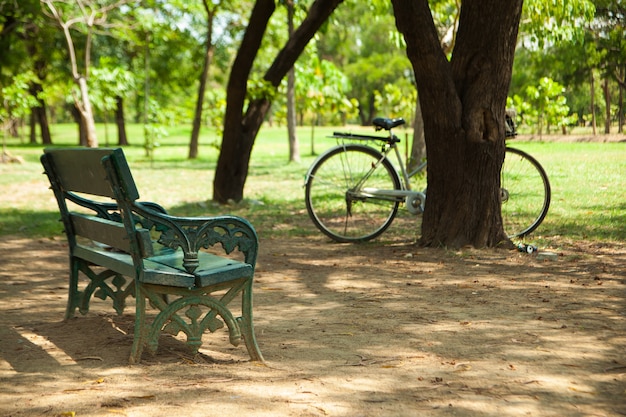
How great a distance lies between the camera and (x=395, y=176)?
8.30 m

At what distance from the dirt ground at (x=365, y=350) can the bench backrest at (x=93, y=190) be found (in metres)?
0.60

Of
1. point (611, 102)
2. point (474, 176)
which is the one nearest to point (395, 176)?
point (474, 176)

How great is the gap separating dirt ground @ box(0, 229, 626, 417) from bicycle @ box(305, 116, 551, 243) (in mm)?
1343

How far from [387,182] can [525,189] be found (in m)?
1.43

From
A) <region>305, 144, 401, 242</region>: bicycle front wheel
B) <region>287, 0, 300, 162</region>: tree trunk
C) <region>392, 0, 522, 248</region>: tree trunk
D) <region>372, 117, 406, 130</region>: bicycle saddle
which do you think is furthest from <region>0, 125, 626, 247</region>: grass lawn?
<region>287, 0, 300, 162</region>: tree trunk

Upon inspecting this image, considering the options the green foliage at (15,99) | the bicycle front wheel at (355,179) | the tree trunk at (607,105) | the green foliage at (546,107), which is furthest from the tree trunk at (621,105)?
the green foliage at (15,99)

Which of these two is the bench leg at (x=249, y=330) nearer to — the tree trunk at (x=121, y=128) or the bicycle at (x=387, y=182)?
the bicycle at (x=387, y=182)

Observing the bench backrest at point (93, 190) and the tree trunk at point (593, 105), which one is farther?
the tree trunk at point (593, 105)

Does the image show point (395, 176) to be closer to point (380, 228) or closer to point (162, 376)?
point (380, 228)

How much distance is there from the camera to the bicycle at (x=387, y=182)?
8.09 m

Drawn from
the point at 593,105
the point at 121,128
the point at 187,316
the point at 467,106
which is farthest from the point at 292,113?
the point at 121,128

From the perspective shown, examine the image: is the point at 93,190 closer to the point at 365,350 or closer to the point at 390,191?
the point at 365,350

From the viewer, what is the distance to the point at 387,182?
8430 mm

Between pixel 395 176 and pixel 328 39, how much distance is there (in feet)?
132
